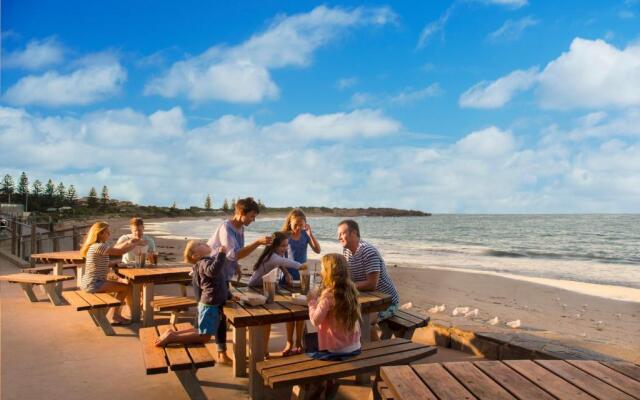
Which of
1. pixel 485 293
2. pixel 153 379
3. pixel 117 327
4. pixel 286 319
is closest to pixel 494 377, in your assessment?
pixel 286 319

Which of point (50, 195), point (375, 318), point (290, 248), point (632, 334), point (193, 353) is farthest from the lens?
point (50, 195)

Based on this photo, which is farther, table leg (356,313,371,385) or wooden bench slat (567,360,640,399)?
table leg (356,313,371,385)

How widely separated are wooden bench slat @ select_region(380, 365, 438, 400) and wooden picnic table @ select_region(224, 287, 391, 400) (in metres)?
1.14

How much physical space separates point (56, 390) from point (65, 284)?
5.59 meters

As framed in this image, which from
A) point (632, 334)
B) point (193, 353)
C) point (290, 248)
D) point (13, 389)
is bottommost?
point (632, 334)

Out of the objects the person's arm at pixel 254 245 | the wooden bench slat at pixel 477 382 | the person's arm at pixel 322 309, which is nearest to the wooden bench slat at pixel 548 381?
the wooden bench slat at pixel 477 382

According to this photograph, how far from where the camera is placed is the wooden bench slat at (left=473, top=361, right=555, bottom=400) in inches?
89.0

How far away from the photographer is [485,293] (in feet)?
36.3

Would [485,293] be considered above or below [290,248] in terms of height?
below

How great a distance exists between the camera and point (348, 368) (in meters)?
2.95

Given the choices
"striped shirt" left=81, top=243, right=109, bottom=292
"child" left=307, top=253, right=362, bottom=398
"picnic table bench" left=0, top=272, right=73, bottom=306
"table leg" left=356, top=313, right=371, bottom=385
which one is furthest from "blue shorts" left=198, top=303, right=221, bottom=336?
"picnic table bench" left=0, top=272, right=73, bottom=306

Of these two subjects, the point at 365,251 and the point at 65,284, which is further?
Result: the point at 65,284

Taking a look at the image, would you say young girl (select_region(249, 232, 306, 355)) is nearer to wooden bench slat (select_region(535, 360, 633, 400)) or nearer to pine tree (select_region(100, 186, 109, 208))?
wooden bench slat (select_region(535, 360, 633, 400))

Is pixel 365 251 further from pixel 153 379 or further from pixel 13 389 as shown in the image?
pixel 13 389
